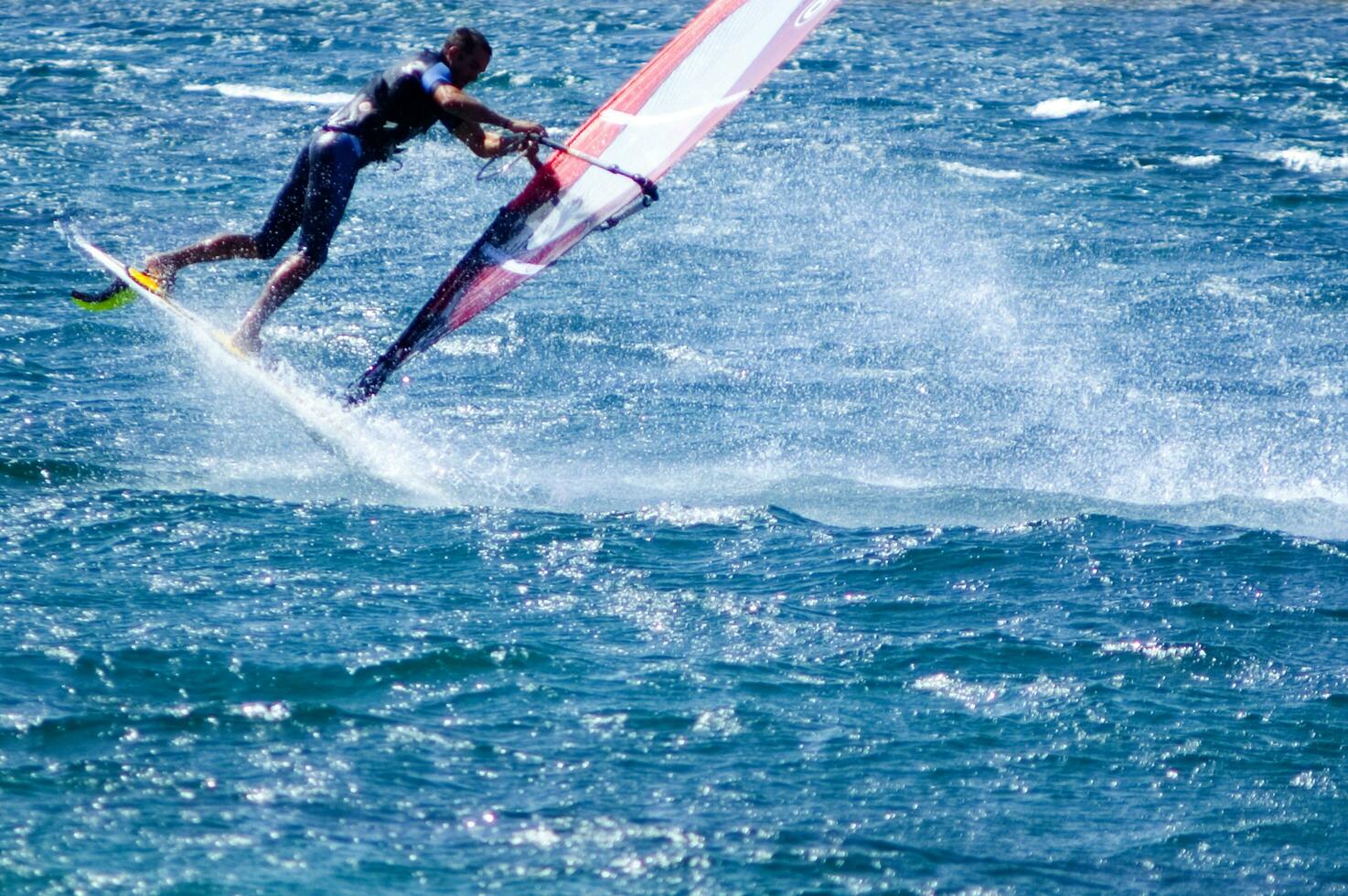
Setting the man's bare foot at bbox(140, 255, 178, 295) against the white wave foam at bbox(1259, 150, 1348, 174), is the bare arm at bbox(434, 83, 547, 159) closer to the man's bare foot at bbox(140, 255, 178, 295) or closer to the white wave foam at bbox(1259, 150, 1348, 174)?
the man's bare foot at bbox(140, 255, 178, 295)

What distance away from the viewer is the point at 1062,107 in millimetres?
20312

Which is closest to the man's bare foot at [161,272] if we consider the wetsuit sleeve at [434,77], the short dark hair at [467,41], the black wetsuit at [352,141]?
the black wetsuit at [352,141]

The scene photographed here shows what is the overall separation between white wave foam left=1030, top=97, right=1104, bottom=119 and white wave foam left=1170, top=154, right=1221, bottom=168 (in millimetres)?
2363

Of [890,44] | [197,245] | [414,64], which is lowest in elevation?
[890,44]

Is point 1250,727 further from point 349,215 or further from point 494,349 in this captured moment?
point 349,215

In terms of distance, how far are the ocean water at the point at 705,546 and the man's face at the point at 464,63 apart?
2.01m

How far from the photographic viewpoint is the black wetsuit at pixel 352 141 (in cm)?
732

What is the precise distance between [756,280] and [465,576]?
240 inches

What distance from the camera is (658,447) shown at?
9.33 m

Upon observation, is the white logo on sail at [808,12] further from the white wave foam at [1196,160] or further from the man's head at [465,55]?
the white wave foam at [1196,160]

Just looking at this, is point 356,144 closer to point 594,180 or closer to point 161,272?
point 594,180

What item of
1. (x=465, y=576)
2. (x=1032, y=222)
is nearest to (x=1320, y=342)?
(x=1032, y=222)

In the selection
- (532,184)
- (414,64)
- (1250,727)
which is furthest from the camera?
(532,184)

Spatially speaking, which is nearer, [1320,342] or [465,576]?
[465,576]
